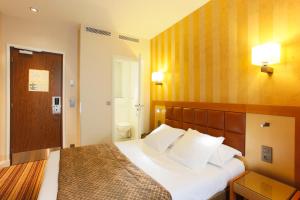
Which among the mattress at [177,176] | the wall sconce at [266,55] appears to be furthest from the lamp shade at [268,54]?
the mattress at [177,176]

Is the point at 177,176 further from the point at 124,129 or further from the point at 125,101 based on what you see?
the point at 125,101

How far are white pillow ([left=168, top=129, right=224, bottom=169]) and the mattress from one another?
0.22 ft

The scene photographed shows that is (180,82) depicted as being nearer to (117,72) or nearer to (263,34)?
(263,34)

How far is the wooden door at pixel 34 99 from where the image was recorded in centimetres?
302

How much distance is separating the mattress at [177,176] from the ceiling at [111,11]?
7.07 feet

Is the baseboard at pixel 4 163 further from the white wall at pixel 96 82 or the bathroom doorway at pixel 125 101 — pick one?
the bathroom doorway at pixel 125 101

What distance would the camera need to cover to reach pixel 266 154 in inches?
69.2

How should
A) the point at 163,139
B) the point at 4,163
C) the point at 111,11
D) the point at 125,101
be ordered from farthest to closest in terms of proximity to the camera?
the point at 125,101
the point at 4,163
the point at 111,11
the point at 163,139

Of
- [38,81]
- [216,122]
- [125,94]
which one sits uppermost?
[38,81]

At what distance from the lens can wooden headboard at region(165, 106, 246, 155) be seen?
6.42 ft

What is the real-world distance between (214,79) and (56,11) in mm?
2704

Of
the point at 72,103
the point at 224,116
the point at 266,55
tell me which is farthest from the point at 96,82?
the point at 266,55

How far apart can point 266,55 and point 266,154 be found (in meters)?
1.00

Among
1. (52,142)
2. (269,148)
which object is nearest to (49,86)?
(52,142)
